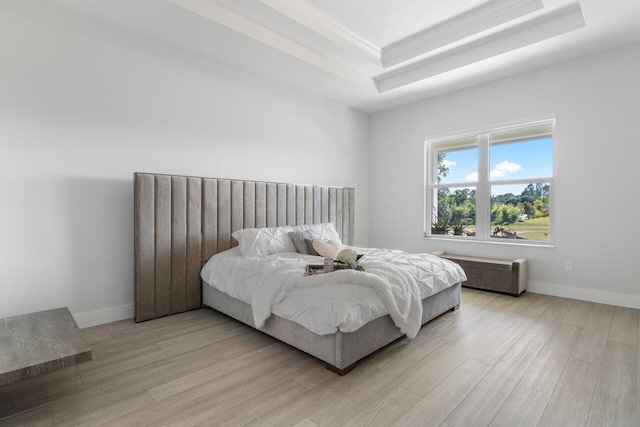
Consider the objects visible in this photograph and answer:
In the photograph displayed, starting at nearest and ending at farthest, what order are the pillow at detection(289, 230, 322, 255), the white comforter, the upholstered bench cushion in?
1. the white comforter
2. the pillow at detection(289, 230, 322, 255)
3. the upholstered bench cushion

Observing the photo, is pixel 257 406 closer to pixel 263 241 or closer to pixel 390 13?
pixel 263 241

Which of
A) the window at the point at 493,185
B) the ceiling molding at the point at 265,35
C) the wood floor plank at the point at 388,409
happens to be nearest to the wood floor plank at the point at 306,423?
the wood floor plank at the point at 388,409

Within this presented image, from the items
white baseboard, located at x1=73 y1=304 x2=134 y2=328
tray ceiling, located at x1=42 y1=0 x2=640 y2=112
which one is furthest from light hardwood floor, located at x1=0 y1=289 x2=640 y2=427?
tray ceiling, located at x1=42 y1=0 x2=640 y2=112

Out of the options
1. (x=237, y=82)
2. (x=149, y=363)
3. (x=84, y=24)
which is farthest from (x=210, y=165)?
(x=149, y=363)

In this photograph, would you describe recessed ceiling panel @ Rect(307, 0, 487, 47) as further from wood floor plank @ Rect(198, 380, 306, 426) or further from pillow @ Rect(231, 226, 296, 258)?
wood floor plank @ Rect(198, 380, 306, 426)

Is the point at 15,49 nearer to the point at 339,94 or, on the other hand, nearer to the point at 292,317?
the point at 292,317

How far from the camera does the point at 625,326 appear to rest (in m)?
2.91

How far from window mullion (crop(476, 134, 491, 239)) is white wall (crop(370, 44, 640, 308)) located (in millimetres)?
225

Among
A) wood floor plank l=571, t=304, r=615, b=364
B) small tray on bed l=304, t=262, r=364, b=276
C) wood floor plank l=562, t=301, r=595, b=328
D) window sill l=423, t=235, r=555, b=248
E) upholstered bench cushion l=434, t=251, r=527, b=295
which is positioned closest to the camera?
wood floor plank l=571, t=304, r=615, b=364

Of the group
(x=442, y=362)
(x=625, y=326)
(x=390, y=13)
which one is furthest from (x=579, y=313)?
(x=390, y=13)

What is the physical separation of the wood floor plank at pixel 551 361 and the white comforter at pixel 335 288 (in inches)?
30.9

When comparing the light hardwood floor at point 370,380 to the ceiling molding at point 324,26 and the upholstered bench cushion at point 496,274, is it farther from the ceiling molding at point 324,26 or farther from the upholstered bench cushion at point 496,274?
the ceiling molding at point 324,26

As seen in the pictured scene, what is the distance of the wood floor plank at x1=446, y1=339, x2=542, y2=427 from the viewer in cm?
169

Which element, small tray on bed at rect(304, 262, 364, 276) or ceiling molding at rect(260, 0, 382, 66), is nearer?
small tray on bed at rect(304, 262, 364, 276)
